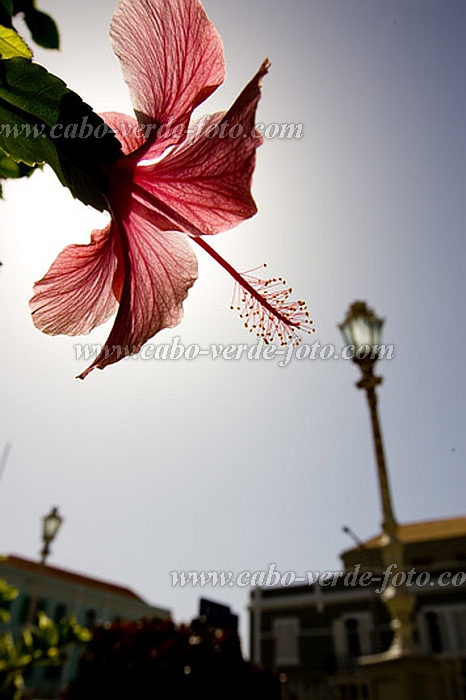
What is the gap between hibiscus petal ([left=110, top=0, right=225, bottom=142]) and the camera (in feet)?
1.83

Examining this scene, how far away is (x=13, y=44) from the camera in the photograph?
57 cm

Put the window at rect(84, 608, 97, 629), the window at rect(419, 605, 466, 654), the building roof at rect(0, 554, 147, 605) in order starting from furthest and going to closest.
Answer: the window at rect(84, 608, 97, 629) < the building roof at rect(0, 554, 147, 605) < the window at rect(419, 605, 466, 654)

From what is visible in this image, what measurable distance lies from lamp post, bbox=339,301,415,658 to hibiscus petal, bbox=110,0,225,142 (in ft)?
18.0

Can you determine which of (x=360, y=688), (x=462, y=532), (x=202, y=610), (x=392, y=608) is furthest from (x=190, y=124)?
(x=462, y=532)

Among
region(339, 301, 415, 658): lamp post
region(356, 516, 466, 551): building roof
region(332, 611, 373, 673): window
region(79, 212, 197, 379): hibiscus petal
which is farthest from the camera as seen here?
region(356, 516, 466, 551): building roof

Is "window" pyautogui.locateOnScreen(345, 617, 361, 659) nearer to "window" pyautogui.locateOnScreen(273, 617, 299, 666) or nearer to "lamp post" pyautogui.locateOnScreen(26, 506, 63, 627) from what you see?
"window" pyautogui.locateOnScreen(273, 617, 299, 666)

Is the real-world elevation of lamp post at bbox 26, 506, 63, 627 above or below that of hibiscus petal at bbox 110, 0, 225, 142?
above

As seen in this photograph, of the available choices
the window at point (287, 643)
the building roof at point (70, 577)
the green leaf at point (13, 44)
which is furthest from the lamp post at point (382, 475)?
the building roof at point (70, 577)

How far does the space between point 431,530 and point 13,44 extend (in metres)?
26.9

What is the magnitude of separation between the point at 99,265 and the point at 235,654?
427 cm

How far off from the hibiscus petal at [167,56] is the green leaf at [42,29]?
0.73ft

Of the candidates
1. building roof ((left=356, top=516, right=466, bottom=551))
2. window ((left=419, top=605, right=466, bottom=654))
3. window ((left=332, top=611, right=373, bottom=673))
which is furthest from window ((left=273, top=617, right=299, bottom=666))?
window ((left=419, top=605, right=466, bottom=654))

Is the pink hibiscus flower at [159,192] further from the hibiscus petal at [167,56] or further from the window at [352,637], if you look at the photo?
the window at [352,637]

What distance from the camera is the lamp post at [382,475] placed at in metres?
5.20
